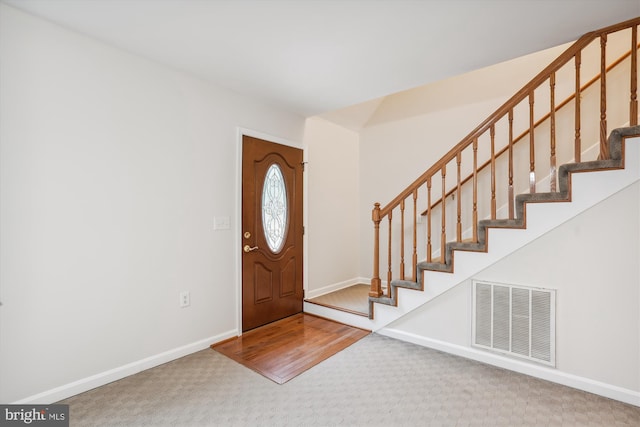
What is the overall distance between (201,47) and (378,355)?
9.21ft

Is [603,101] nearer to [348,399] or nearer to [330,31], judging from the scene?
[330,31]

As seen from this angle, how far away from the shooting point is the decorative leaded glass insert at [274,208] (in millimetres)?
3389

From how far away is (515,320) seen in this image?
2.43m

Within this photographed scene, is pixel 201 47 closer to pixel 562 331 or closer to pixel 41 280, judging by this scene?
pixel 41 280

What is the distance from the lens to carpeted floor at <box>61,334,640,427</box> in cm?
186

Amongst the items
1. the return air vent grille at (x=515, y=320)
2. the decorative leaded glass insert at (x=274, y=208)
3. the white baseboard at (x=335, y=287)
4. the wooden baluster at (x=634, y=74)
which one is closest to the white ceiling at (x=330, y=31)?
the wooden baluster at (x=634, y=74)

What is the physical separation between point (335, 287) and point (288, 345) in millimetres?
1566

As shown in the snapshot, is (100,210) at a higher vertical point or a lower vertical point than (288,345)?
higher

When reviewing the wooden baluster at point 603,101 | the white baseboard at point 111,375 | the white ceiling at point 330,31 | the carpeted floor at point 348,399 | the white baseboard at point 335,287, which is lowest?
the carpeted floor at point 348,399

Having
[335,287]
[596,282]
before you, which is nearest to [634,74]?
[596,282]

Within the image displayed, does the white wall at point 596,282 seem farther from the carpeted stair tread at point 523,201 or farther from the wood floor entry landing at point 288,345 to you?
the wood floor entry landing at point 288,345

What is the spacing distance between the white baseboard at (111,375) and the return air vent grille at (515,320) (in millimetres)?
2328

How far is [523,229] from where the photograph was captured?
2.31 m

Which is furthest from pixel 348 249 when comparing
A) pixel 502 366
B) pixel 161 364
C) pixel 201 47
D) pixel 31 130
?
pixel 31 130
